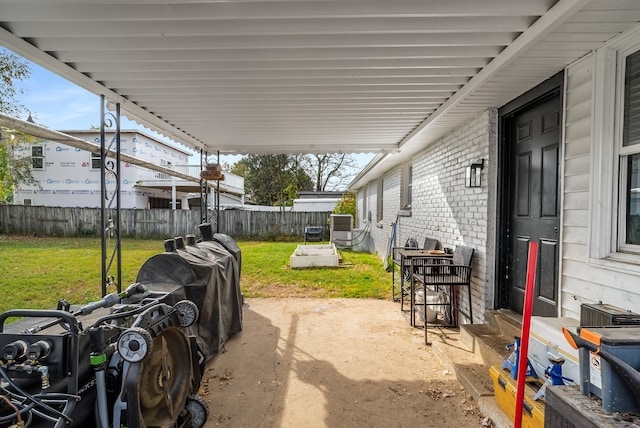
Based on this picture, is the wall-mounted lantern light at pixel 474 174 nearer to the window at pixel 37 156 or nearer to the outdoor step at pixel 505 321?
the outdoor step at pixel 505 321

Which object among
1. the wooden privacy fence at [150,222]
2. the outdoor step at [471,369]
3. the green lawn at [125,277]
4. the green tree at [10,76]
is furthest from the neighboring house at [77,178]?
the outdoor step at [471,369]

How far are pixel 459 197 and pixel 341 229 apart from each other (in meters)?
8.87

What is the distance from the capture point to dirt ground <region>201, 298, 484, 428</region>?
2.59 meters

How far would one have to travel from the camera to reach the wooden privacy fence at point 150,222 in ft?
49.1

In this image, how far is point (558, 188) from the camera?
2818mm

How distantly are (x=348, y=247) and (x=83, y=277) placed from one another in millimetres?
8721

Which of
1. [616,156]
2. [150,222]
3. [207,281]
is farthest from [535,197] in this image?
[150,222]

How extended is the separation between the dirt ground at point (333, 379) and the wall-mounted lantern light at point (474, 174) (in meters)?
2.03

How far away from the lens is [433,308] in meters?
4.66

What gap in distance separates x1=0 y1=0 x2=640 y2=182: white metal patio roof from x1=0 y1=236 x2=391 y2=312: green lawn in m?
3.72

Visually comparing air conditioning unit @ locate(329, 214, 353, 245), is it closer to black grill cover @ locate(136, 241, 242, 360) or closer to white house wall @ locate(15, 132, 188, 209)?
black grill cover @ locate(136, 241, 242, 360)

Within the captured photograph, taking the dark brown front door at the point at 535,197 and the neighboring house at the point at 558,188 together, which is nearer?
the neighboring house at the point at 558,188

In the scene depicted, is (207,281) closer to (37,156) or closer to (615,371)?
(615,371)

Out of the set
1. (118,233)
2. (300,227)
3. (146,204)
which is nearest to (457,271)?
(118,233)
